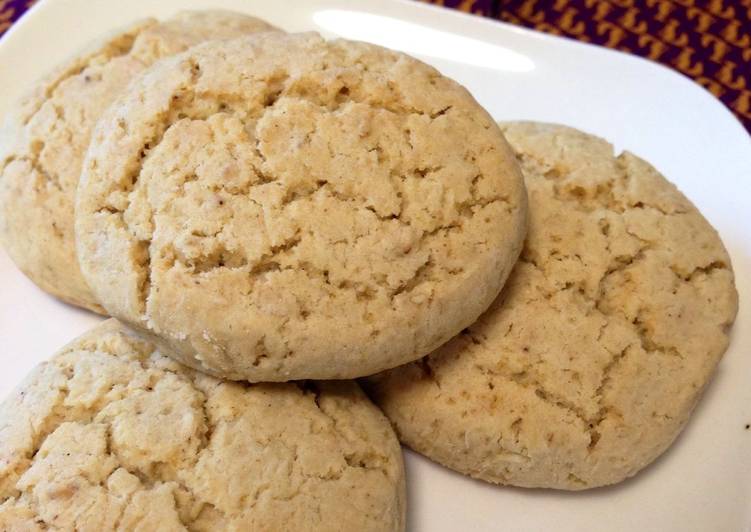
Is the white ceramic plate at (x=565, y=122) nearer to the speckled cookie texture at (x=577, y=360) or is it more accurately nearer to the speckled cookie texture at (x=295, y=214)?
the speckled cookie texture at (x=577, y=360)

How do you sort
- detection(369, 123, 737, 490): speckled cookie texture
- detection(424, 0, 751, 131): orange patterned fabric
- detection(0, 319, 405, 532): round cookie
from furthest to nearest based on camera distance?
detection(424, 0, 751, 131): orange patterned fabric
detection(369, 123, 737, 490): speckled cookie texture
detection(0, 319, 405, 532): round cookie

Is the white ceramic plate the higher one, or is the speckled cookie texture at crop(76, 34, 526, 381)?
the speckled cookie texture at crop(76, 34, 526, 381)

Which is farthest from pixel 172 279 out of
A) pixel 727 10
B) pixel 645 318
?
→ pixel 727 10

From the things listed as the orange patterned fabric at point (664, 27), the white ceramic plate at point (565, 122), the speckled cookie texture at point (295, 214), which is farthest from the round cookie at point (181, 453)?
the orange patterned fabric at point (664, 27)

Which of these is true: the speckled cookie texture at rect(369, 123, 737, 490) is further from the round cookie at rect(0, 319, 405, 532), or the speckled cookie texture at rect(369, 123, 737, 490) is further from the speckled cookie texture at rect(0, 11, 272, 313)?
the speckled cookie texture at rect(0, 11, 272, 313)

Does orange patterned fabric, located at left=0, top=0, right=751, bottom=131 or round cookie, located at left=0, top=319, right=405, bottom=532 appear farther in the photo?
orange patterned fabric, located at left=0, top=0, right=751, bottom=131

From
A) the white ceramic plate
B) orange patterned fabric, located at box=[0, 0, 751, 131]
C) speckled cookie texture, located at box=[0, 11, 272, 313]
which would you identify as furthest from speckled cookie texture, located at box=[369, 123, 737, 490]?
orange patterned fabric, located at box=[0, 0, 751, 131]
